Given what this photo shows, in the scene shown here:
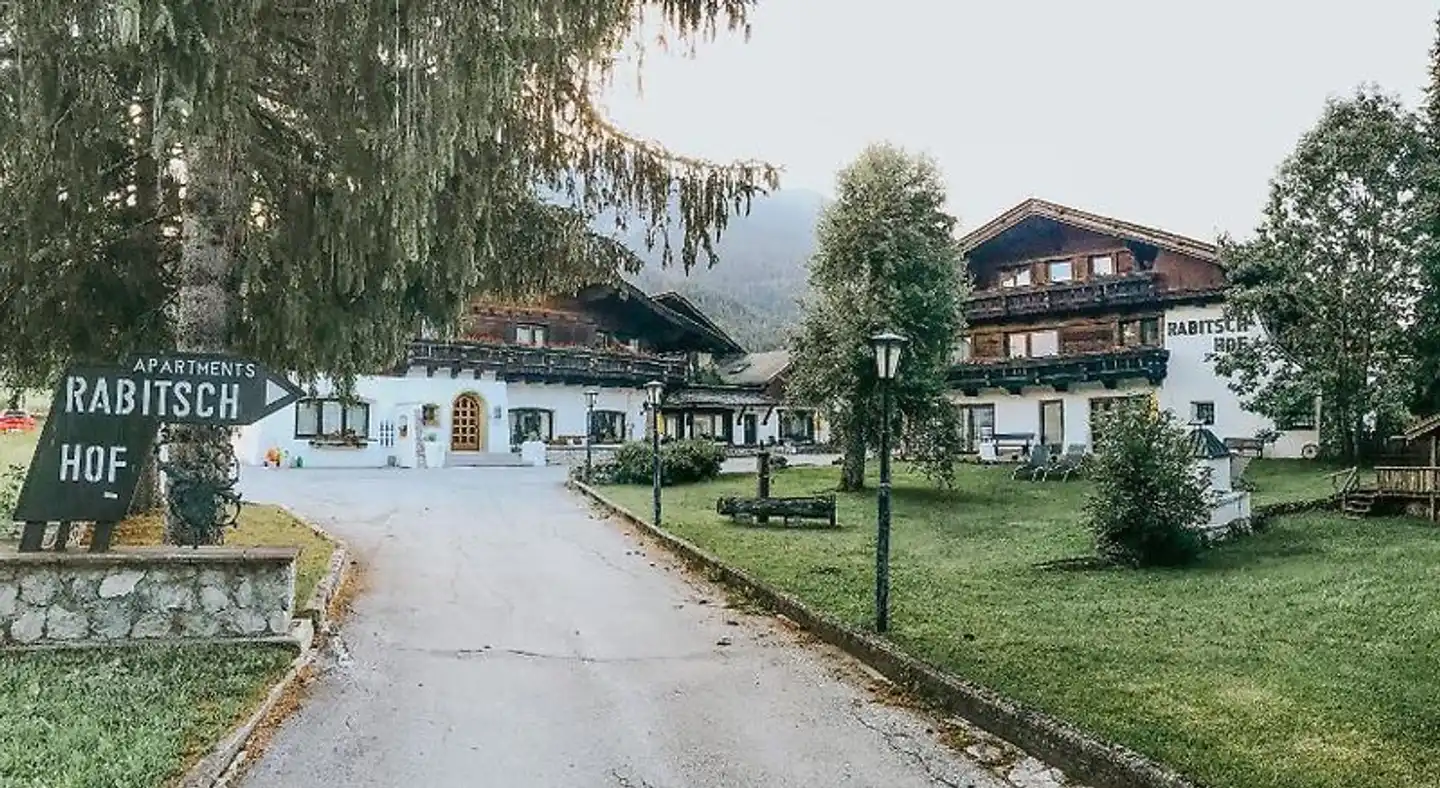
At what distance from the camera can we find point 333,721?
21.9 ft

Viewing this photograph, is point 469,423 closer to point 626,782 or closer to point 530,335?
point 530,335

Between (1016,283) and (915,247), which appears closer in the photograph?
(915,247)

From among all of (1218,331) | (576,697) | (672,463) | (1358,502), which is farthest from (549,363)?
(576,697)

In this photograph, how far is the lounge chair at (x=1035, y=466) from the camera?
26750 mm

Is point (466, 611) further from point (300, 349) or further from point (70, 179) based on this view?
point (70, 179)

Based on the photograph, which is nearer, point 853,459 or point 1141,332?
point 853,459

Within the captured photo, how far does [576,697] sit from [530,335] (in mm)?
32577

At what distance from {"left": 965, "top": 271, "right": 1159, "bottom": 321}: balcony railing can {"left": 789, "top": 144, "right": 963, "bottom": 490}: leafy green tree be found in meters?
7.83

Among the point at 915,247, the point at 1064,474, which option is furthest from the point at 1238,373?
the point at 915,247

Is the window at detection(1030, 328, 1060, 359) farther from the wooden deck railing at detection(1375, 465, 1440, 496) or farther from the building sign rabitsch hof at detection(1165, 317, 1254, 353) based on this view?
the wooden deck railing at detection(1375, 465, 1440, 496)

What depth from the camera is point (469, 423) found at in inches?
1468

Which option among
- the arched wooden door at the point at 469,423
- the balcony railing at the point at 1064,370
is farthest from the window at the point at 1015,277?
the arched wooden door at the point at 469,423

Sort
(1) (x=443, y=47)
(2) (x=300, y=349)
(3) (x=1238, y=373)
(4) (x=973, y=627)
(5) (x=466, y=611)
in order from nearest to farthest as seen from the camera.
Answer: (1) (x=443, y=47), (4) (x=973, y=627), (5) (x=466, y=611), (2) (x=300, y=349), (3) (x=1238, y=373)

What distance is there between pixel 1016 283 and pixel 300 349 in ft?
89.7
